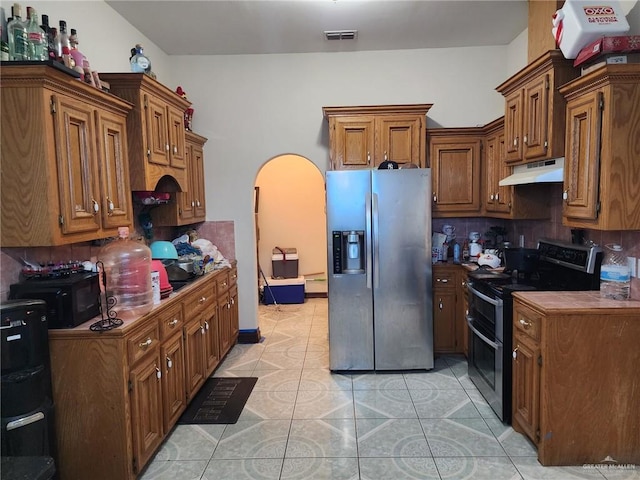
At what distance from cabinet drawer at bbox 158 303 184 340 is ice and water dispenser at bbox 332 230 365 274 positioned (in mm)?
1314

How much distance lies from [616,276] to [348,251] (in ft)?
6.08

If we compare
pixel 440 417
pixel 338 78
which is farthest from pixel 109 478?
pixel 338 78

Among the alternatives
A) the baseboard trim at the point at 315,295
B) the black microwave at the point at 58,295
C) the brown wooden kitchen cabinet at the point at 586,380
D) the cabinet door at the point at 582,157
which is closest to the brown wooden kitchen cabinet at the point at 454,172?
the cabinet door at the point at 582,157

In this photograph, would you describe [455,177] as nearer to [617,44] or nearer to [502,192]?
[502,192]

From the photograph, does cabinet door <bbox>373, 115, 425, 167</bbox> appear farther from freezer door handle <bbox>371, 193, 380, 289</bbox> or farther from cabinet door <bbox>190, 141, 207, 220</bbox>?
cabinet door <bbox>190, 141, 207, 220</bbox>

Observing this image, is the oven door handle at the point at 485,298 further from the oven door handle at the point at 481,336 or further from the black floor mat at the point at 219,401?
the black floor mat at the point at 219,401

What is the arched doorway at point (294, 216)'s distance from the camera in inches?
251

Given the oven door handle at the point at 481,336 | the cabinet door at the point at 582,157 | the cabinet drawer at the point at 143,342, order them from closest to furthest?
1. the cabinet drawer at the point at 143,342
2. the cabinet door at the point at 582,157
3. the oven door handle at the point at 481,336

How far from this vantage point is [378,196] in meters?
3.37

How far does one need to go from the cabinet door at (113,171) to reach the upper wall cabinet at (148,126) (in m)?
0.15

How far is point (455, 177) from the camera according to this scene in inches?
155

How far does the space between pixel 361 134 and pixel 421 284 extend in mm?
1482

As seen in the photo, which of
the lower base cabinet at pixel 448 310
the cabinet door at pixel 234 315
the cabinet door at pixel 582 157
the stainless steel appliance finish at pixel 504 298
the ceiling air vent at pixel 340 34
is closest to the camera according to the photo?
the cabinet door at pixel 582 157

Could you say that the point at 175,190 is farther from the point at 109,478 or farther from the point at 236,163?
the point at 109,478
